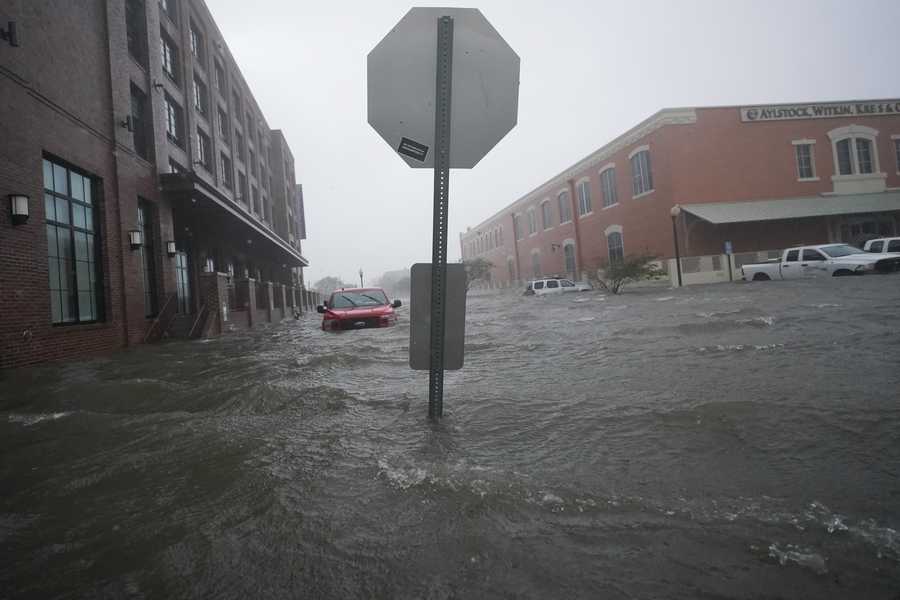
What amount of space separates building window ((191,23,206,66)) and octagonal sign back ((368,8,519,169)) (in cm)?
2355

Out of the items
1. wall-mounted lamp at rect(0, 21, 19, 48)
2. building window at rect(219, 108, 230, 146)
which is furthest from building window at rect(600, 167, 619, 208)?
wall-mounted lamp at rect(0, 21, 19, 48)

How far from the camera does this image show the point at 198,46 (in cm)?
2156

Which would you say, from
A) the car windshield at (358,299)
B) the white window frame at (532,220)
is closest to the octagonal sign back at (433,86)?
the car windshield at (358,299)

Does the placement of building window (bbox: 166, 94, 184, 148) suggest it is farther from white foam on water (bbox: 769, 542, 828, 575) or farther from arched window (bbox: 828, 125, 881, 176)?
arched window (bbox: 828, 125, 881, 176)

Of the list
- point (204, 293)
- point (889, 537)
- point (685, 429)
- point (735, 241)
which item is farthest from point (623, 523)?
point (735, 241)

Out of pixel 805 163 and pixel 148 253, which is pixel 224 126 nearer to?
pixel 148 253

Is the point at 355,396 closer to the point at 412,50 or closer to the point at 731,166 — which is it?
the point at 412,50

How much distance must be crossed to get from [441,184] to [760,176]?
94.8ft

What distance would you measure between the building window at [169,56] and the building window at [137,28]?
9.61 feet

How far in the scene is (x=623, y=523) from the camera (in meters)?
1.86

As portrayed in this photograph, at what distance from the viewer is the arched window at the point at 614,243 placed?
95.6 feet

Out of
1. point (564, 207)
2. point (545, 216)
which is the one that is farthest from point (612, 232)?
point (545, 216)

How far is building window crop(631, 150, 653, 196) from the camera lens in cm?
2591

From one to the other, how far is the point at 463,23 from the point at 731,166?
27.5 meters
